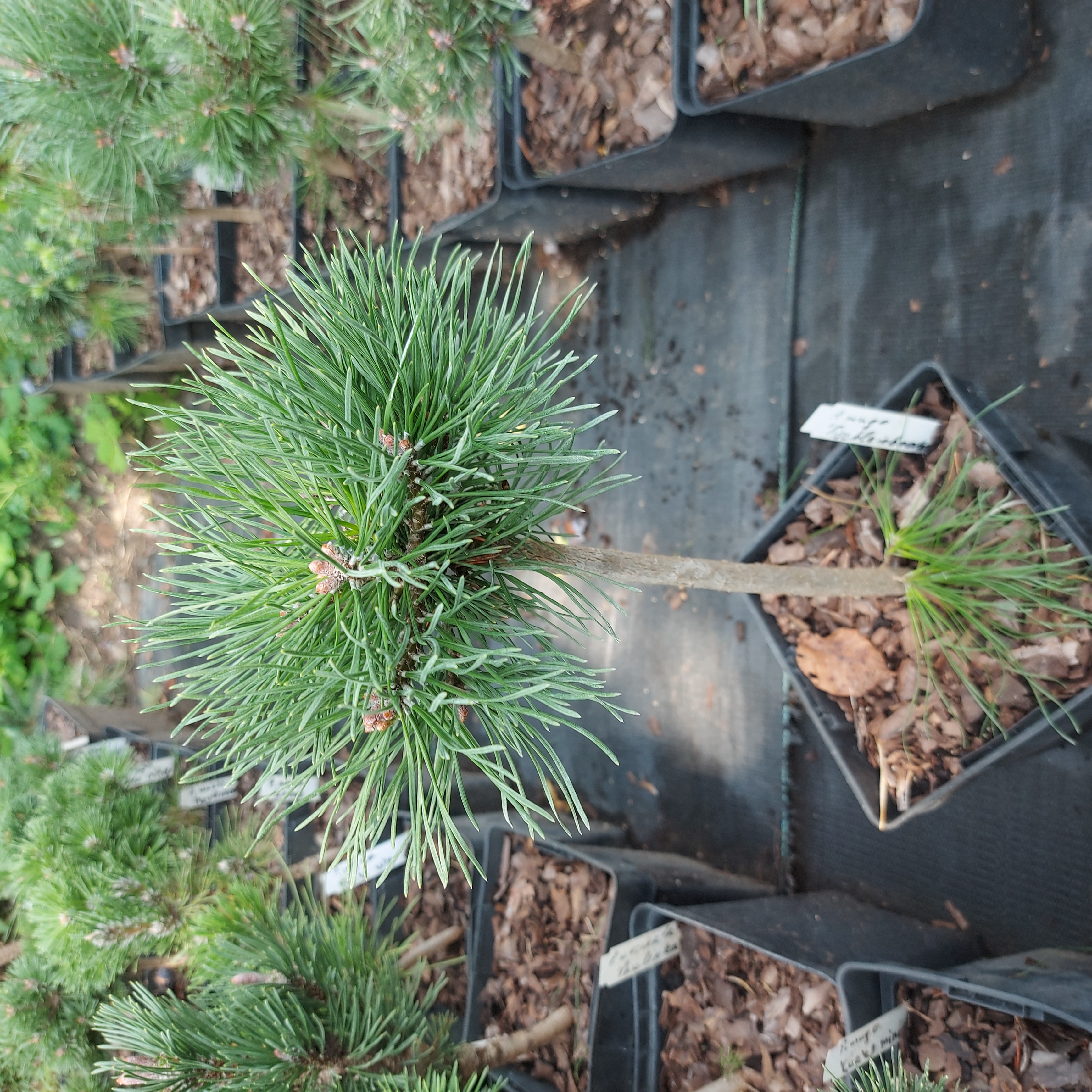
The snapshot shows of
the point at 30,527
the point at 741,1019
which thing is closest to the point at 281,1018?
the point at 741,1019

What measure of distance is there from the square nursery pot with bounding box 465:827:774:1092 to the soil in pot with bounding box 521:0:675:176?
1132 millimetres

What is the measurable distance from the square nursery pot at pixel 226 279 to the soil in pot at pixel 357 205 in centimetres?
5

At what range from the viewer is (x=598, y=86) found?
4.25ft

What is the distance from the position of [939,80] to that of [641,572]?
2.63 feet

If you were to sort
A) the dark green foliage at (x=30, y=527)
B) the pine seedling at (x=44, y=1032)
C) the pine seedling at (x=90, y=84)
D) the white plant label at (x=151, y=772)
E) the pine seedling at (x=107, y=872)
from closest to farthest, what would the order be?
the pine seedling at (x=90, y=84) → the pine seedling at (x=107, y=872) → the pine seedling at (x=44, y=1032) → the white plant label at (x=151, y=772) → the dark green foliage at (x=30, y=527)

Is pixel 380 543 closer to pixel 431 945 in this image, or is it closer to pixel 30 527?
pixel 431 945

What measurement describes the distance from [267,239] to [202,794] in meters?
1.30

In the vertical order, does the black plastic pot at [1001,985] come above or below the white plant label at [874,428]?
below

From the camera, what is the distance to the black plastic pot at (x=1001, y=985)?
76 centimetres

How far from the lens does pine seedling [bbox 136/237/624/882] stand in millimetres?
576

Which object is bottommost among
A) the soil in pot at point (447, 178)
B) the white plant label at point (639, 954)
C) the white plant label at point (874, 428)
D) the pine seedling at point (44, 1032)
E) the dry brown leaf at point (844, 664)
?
the pine seedling at point (44, 1032)

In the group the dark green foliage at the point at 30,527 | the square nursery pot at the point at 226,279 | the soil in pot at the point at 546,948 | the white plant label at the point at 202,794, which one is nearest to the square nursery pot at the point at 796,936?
the soil in pot at the point at 546,948

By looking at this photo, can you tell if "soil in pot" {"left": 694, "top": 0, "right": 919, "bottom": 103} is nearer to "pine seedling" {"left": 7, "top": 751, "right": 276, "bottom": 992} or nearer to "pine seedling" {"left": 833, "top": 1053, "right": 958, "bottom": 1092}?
"pine seedling" {"left": 833, "top": 1053, "right": 958, "bottom": 1092}

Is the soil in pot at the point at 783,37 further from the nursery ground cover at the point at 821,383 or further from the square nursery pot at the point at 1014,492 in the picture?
the square nursery pot at the point at 1014,492
